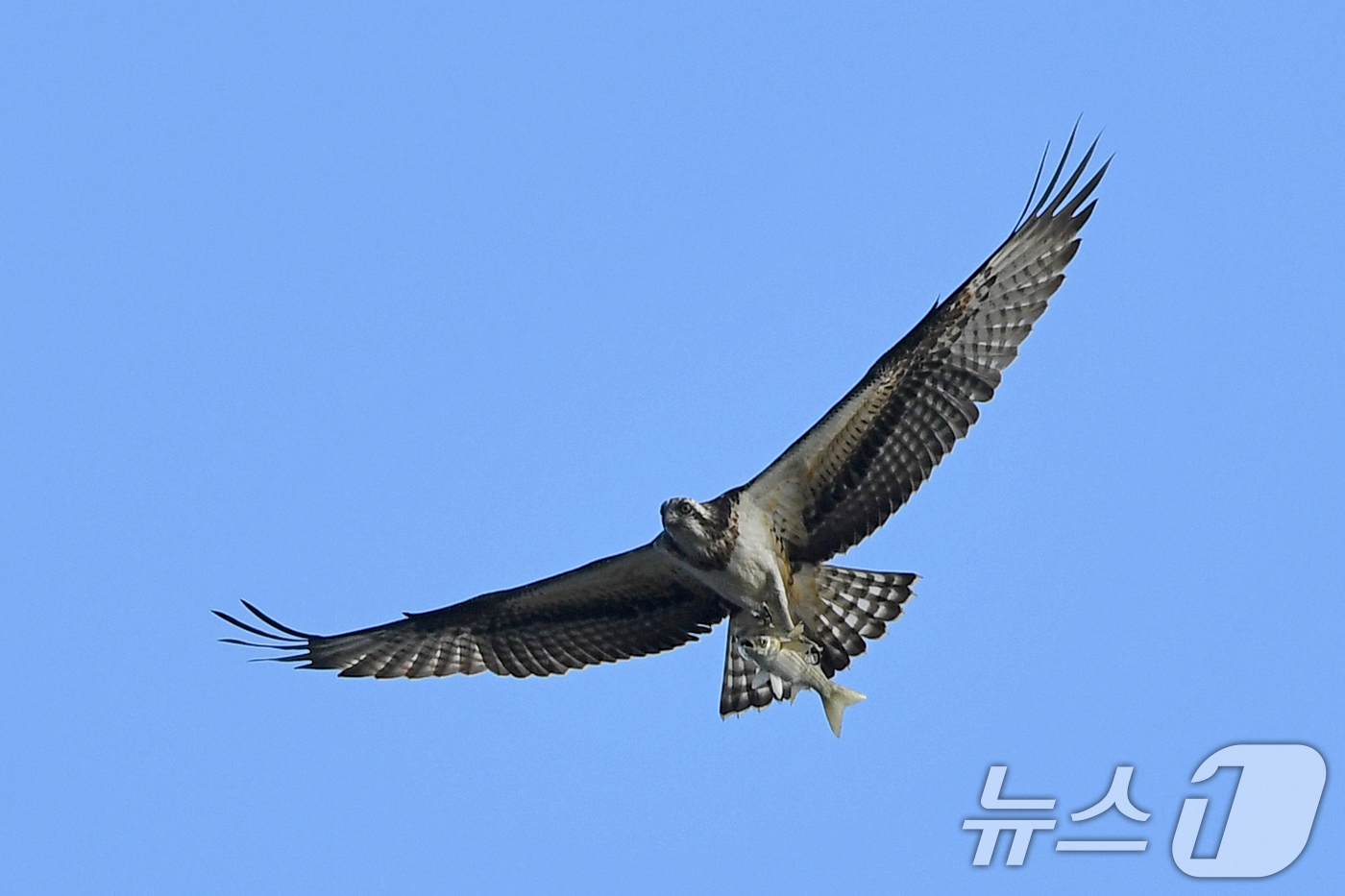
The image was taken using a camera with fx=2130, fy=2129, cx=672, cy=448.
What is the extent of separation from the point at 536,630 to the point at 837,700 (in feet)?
6.95

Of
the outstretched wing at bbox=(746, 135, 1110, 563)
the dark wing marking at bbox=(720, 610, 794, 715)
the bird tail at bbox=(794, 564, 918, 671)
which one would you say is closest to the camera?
the outstretched wing at bbox=(746, 135, 1110, 563)

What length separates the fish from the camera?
43.4 feet

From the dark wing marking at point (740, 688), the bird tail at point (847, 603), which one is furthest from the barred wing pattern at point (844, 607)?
the dark wing marking at point (740, 688)

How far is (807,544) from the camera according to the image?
1336 centimetres

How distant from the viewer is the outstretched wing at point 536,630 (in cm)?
1373

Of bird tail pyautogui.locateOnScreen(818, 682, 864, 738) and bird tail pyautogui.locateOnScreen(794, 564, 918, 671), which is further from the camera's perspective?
bird tail pyautogui.locateOnScreen(794, 564, 918, 671)

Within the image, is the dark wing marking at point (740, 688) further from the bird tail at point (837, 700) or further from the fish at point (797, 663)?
the bird tail at point (837, 700)

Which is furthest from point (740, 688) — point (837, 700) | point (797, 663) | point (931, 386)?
point (931, 386)

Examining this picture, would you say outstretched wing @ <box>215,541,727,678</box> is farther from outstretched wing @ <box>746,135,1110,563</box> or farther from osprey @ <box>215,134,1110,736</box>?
outstretched wing @ <box>746,135,1110,563</box>

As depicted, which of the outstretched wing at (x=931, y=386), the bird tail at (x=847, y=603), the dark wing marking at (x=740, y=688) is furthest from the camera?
the dark wing marking at (x=740, y=688)

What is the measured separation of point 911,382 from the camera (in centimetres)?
1301

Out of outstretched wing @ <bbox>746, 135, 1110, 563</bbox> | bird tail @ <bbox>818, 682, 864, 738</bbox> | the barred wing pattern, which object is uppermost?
outstretched wing @ <bbox>746, 135, 1110, 563</bbox>

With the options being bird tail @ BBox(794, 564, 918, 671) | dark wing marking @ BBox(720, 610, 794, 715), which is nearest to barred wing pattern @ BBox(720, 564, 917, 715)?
bird tail @ BBox(794, 564, 918, 671)

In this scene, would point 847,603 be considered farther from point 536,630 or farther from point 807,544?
point 536,630
